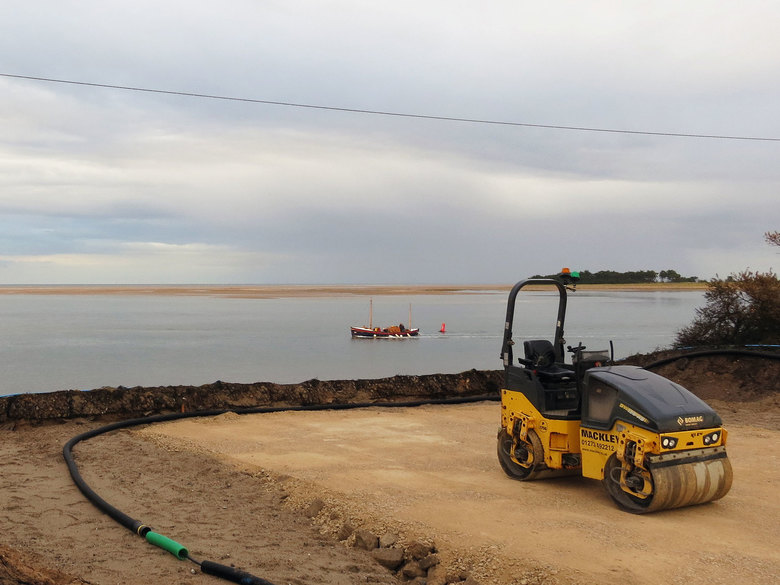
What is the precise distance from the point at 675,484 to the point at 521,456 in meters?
2.00

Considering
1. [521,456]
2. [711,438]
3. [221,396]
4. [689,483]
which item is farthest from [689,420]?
[221,396]

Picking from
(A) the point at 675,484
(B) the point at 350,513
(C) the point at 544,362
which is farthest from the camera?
Answer: (C) the point at 544,362

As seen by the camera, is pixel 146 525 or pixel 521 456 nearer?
pixel 146 525

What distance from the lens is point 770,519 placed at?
7.75 meters

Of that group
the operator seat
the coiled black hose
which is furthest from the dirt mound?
the operator seat

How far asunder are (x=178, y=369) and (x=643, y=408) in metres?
26.7

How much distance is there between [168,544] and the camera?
6719 mm

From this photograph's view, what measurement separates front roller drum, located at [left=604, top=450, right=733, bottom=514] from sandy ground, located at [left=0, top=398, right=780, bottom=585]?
0.17m

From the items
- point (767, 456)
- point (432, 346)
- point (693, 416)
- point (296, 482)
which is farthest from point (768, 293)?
point (432, 346)

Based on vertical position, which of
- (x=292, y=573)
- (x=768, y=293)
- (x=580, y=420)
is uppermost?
(x=768, y=293)

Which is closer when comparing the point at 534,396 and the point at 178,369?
the point at 534,396

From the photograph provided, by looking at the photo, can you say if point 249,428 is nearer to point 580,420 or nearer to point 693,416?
point 580,420

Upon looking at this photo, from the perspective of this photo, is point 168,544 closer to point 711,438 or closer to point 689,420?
point 689,420

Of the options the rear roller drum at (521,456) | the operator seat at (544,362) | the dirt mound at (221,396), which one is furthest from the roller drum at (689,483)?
the dirt mound at (221,396)
